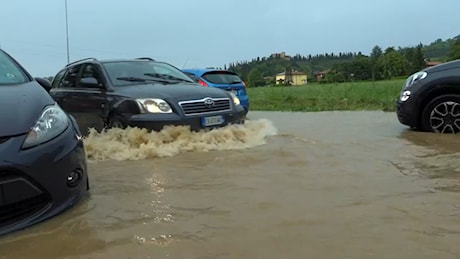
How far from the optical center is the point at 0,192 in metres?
2.94

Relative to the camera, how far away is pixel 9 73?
4.12 metres

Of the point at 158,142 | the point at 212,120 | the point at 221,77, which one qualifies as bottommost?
the point at 158,142

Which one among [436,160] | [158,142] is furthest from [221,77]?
[436,160]

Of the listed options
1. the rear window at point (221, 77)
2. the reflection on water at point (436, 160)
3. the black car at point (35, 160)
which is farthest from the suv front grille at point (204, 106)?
the rear window at point (221, 77)

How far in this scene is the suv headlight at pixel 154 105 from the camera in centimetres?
639

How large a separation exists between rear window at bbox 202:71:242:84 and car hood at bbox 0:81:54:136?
7830 mm

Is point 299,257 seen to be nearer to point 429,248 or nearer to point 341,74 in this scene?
point 429,248

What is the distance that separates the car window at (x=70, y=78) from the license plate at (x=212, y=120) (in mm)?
2451

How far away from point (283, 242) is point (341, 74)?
42424 mm

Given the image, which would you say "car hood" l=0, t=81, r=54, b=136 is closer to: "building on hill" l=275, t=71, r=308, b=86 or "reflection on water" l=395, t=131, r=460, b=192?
"reflection on water" l=395, t=131, r=460, b=192

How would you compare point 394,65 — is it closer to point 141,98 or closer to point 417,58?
point 417,58

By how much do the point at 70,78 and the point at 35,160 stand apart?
544 cm

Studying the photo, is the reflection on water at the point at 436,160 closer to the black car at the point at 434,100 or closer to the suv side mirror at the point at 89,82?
the black car at the point at 434,100

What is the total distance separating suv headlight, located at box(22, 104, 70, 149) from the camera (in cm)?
319
